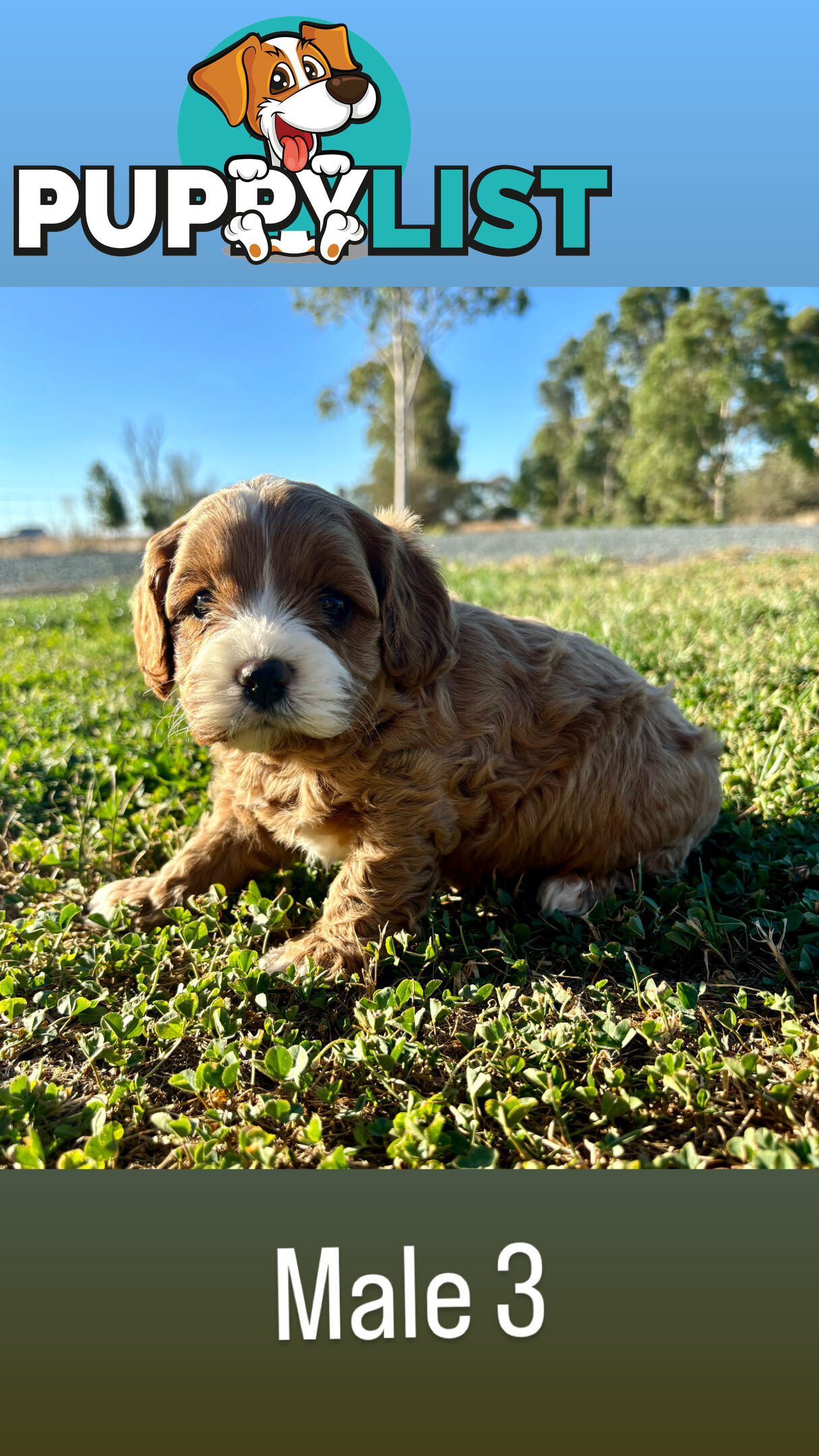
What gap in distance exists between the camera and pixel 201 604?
267 cm

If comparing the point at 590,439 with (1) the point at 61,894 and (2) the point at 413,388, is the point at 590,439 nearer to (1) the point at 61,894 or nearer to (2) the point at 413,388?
(2) the point at 413,388

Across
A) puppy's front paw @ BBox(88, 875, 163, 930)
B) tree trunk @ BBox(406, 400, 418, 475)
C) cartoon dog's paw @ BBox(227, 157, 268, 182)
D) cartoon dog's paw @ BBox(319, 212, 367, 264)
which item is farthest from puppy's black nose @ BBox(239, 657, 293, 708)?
tree trunk @ BBox(406, 400, 418, 475)

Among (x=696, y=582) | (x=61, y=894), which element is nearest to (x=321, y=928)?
(x=61, y=894)

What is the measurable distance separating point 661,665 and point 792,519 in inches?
400

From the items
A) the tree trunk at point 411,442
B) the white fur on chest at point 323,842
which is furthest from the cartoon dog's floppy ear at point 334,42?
the tree trunk at point 411,442

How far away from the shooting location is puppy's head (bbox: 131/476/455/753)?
94.4 inches

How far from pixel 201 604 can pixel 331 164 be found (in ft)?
5.24

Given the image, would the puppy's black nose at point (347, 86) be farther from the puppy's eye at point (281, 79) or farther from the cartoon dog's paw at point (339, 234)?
the cartoon dog's paw at point (339, 234)

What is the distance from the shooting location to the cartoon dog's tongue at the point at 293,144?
2.72 meters

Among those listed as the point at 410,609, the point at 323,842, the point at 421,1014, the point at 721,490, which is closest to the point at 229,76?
the point at 410,609

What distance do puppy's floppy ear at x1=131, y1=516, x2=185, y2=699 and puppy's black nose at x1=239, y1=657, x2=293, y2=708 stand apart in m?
0.69

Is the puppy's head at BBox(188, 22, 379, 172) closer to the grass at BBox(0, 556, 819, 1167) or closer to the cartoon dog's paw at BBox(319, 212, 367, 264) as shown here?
the cartoon dog's paw at BBox(319, 212, 367, 264)

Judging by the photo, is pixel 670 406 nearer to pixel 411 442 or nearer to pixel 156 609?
pixel 411 442

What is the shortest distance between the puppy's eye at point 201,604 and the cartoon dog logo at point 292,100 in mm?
1342
